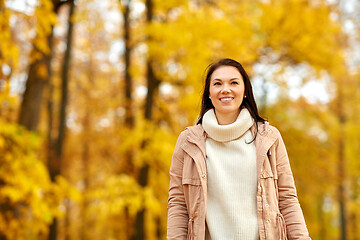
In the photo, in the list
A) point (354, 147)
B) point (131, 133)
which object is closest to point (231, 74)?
point (131, 133)

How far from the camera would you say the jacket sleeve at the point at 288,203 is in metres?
2.01

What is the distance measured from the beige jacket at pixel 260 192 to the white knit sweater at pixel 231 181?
4 cm

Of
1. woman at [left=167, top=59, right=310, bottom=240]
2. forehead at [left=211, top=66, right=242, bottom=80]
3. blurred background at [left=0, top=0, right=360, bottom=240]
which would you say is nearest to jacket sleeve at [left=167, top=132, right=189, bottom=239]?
woman at [left=167, top=59, right=310, bottom=240]

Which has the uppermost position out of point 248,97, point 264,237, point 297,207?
point 248,97

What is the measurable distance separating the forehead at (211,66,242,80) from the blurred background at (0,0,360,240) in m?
1.35

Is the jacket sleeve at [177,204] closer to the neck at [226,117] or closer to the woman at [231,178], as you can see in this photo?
the woman at [231,178]

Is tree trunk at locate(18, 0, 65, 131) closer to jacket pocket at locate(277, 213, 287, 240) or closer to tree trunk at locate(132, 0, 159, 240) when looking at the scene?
tree trunk at locate(132, 0, 159, 240)

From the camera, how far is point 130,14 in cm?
1130

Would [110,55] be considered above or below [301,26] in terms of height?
above

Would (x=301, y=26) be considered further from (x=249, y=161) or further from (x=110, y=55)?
(x=110, y=55)

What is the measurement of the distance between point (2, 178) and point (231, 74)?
4260mm

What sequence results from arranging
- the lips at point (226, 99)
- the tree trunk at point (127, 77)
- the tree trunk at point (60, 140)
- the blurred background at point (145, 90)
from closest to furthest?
the lips at point (226, 99)
the blurred background at point (145, 90)
the tree trunk at point (60, 140)
the tree trunk at point (127, 77)

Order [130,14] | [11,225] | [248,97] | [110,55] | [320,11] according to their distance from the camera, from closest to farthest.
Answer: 1. [248,97]
2. [11,225]
3. [320,11]
4. [130,14]
5. [110,55]

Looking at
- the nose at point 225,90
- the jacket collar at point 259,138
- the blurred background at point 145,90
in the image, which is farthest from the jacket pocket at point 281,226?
the blurred background at point 145,90
